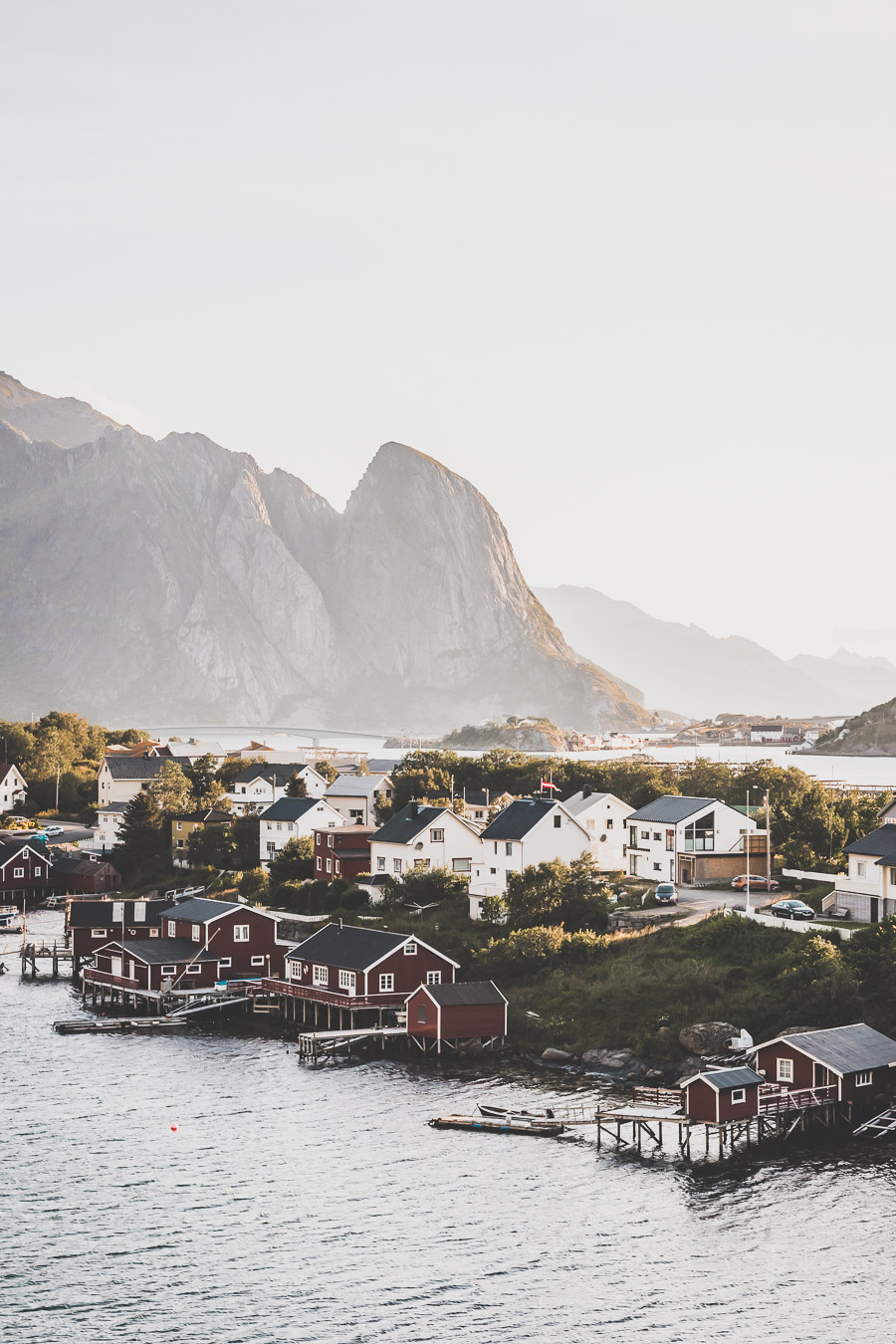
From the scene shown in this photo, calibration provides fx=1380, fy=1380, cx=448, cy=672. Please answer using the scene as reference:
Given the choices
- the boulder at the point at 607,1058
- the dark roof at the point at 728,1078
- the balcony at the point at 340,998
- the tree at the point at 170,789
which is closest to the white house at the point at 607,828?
the balcony at the point at 340,998

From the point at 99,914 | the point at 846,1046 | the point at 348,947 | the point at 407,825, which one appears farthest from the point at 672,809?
the point at 99,914

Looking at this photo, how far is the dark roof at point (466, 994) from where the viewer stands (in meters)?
52.8

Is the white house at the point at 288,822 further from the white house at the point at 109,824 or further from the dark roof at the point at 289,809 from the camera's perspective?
the white house at the point at 109,824

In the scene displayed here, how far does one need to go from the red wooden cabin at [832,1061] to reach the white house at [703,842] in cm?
2650

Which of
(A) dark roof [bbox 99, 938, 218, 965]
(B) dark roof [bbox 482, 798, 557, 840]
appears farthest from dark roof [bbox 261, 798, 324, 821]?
(A) dark roof [bbox 99, 938, 218, 965]

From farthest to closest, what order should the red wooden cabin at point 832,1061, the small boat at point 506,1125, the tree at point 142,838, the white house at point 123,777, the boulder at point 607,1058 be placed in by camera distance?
the white house at point 123,777, the tree at point 142,838, the boulder at point 607,1058, the red wooden cabin at point 832,1061, the small boat at point 506,1125

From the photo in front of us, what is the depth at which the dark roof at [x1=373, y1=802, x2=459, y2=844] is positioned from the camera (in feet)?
248

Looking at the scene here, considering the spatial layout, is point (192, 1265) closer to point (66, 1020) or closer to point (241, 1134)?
point (241, 1134)

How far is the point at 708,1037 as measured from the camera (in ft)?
159

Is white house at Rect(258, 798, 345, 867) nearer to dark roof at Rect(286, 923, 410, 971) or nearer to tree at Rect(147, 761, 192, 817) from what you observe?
tree at Rect(147, 761, 192, 817)

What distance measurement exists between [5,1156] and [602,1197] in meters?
17.9

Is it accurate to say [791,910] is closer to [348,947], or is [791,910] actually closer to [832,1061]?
[832,1061]

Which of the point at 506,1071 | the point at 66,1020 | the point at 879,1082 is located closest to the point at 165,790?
the point at 66,1020

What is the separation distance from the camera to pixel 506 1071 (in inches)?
1961
